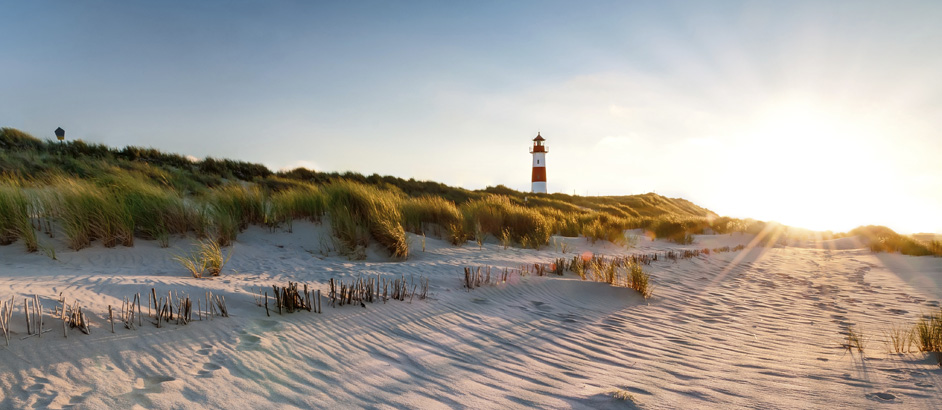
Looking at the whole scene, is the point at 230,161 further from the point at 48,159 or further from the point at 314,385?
the point at 314,385

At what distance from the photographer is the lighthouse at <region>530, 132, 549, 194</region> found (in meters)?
44.8

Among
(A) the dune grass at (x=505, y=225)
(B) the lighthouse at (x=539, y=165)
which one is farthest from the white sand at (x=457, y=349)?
(B) the lighthouse at (x=539, y=165)

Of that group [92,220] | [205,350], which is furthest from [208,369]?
[92,220]

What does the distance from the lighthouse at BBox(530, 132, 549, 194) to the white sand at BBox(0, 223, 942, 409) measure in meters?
38.4

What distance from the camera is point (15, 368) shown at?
2.44 metres

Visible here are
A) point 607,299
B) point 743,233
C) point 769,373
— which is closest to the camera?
point 769,373

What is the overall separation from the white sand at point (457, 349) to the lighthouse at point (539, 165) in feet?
126

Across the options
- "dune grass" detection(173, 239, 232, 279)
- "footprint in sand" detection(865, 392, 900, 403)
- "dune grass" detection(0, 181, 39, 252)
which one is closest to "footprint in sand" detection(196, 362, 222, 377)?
"dune grass" detection(173, 239, 232, 279)

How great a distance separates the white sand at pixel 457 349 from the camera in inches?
101

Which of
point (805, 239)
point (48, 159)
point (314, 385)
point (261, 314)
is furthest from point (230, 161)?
point (805, 239)

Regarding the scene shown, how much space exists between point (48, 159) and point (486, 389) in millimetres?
18202

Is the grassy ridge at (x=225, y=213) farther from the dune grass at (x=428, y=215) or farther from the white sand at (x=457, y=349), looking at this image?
the white sand at (x=457, y=349)

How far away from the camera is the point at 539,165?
45750mm

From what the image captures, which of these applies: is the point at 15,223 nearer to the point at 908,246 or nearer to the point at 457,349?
the point at 457,349
